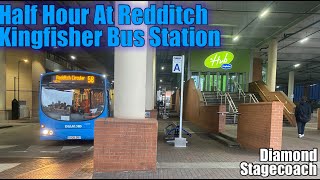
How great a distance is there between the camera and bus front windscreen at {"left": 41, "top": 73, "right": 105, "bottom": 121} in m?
12.1

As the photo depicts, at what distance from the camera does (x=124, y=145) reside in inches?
268

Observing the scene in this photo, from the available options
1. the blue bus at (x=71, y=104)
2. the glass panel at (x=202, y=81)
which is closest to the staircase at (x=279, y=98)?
the glass panel at (x=202, y=81)

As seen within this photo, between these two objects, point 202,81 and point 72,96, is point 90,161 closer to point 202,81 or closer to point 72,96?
point 72,96

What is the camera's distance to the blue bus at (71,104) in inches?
469

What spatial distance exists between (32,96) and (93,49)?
24.7ft

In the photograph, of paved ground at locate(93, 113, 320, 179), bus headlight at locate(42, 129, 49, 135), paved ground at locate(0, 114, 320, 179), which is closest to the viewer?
paved ground at locate(93, 113, 320, 179)

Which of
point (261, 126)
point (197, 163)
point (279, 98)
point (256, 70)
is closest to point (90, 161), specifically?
point (197, 163)

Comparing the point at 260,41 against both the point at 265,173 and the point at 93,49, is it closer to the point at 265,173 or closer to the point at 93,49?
the point at 93,49

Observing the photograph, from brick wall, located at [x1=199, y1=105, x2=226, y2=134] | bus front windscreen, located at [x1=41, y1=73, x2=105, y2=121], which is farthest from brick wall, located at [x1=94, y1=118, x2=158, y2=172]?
brick wall, located at [x1=199, y1=105, x2=226, y2=134]

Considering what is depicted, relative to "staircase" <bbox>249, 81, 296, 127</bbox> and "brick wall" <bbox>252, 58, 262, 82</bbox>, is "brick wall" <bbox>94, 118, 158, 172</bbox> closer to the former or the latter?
"staircase" <bbox>249, 81, 296, 127</bbox>

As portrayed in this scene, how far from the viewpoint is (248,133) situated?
10500 mm

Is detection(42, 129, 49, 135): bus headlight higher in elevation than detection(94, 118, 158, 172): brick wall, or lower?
lower

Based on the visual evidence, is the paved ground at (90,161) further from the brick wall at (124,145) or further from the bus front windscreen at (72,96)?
the bus front windscreen at (72,96)

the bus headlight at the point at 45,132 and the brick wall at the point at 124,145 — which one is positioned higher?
the brick wall at the point at 124,145
